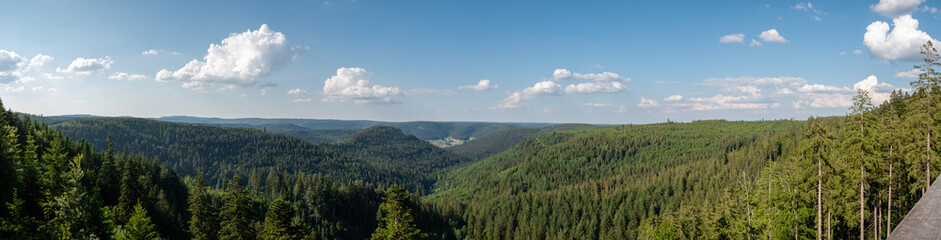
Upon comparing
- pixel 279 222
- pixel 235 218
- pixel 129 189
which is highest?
pixel 279 222

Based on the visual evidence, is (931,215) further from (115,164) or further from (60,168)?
(115,164)

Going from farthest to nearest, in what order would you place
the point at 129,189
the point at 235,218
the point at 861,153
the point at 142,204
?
the point at 142,204
the point at 129,189
the point at 235,218
the point at 861,153

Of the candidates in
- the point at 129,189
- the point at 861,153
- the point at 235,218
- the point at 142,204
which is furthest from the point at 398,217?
the point at 142,204

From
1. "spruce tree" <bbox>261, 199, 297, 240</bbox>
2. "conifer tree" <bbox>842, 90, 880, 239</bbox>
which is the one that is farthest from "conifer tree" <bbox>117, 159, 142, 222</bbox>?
"conifer tree" <bbox>842, 90, 880, 239</bbox>

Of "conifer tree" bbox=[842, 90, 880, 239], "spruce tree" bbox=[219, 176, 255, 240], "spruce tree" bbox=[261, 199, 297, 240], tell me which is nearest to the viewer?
"conifer tree" bbox=[842, 90, 880, 239]

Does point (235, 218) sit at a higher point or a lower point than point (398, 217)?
lower

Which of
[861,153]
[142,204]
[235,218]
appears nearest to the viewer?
[861,153]

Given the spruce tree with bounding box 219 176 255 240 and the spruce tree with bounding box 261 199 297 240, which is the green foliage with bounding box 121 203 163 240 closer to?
the spruce tree with bounding box 219 176 255 240

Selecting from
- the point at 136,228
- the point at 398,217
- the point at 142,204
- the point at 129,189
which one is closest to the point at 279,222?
the point at 136,228

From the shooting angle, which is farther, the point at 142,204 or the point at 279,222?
the point at 142,204

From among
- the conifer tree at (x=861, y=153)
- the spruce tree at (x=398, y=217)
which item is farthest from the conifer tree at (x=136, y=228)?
the conifer tree at (x=861, y=153)

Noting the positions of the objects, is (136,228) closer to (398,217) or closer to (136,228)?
(136,228)
